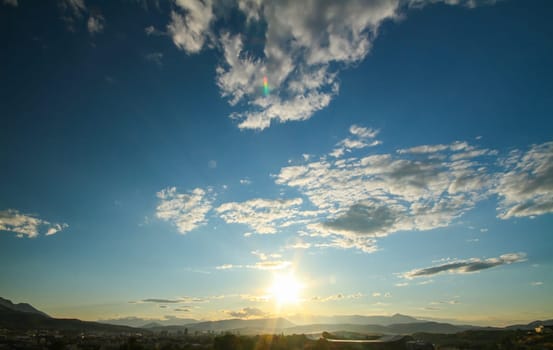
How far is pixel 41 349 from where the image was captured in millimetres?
82500

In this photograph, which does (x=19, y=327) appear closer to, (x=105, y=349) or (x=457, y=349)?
(x=105, y=349)

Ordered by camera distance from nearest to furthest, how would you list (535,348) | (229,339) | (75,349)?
1. (535,348)
2. (229,339)
3. (75,349)

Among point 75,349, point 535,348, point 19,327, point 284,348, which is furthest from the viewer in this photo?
point 19,327

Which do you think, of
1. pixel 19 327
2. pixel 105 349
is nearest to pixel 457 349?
pixel 105 349

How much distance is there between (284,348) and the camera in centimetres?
7981

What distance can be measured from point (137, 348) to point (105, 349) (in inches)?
1592

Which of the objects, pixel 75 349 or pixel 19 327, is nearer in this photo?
pixel 75 349

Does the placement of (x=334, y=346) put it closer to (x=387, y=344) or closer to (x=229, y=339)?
(x=387, y=344)

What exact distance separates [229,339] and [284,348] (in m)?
14.6

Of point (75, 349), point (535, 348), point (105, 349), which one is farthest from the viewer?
point (105, 349)

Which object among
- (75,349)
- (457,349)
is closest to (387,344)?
(457,349)

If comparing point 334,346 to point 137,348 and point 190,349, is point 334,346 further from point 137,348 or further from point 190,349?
point 137,348

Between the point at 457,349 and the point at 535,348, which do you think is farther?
the point at 457,349

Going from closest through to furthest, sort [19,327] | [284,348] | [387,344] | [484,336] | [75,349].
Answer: [387,344]
[284,348]
[75,349]
[484,336]
[19,327]
